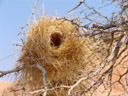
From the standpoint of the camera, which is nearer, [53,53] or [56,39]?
[53,53]

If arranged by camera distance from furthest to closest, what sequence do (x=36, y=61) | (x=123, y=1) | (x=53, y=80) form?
(x=53, y=80) < (x=36, y=61) < (x=123, y=1)

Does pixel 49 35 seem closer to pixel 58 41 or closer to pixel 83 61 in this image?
pixel 58 41

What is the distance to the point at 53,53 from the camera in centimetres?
185

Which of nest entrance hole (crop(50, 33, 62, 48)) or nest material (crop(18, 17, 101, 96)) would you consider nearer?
nest material (crop(18, 17, 101, 96))

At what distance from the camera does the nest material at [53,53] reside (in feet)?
6.03

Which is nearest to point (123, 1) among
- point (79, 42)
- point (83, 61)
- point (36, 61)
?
point (79, 42)

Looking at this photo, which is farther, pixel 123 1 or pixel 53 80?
pixel 53 80

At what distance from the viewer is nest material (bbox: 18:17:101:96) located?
1.84 meters

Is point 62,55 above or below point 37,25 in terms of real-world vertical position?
below

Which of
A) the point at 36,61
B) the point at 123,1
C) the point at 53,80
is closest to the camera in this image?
the point at 123,1

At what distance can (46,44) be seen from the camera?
6.08 ft

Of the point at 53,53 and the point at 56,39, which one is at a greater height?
the point at 56,39

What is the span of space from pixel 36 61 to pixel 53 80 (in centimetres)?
26

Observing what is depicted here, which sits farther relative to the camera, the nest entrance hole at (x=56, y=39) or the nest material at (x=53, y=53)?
the nest entrance hole at (x=56, y=39)
